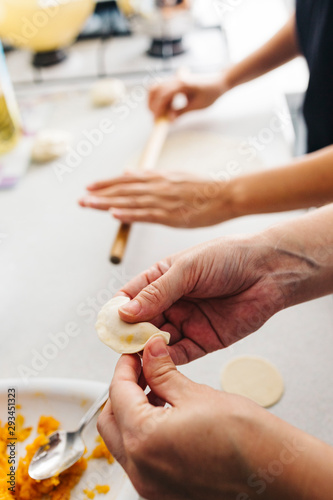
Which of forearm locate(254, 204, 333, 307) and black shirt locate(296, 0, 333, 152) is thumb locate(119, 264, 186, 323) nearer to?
forearm locate(254, 204, 333, 307)

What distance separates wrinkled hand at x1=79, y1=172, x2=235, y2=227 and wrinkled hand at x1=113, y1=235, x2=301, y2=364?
0.88ft

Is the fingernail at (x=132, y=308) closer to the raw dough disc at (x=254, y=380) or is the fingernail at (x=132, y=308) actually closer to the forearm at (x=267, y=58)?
the raw dough disc at (x=254, y=380)

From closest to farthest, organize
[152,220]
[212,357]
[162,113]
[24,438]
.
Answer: [24,438]
[212,357]
[152,220]
[162,113]

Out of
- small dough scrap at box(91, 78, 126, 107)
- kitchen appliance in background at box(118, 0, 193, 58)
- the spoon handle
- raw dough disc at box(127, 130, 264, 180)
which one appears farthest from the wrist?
kitchen appliance in background at box(118, 0, 193, 58)

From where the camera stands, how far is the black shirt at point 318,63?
1.02 meters

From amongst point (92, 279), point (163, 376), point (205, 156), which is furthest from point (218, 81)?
point (163, 376)

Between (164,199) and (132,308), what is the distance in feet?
1.52

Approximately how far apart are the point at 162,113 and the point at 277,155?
41 centimetres

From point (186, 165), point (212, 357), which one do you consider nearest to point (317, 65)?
point (186, 165)

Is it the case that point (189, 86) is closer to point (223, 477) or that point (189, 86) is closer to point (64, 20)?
point (64, 20)

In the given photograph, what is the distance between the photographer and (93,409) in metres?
0.65

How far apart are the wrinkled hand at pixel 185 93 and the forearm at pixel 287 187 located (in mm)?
507

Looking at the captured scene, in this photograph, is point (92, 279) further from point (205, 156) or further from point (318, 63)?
point (318, 63)

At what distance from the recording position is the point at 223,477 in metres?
0.49
